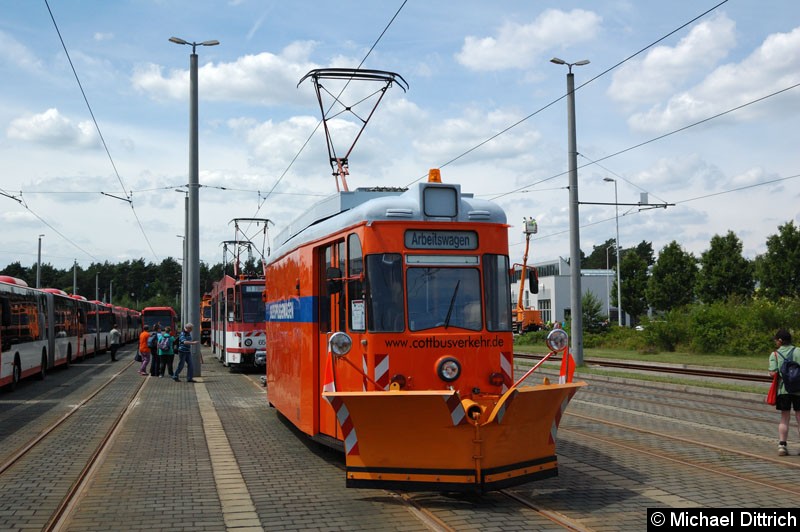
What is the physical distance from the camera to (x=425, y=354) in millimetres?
8375

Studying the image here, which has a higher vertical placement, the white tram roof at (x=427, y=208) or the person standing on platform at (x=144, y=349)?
the white tram roof at (x=427, y=208)

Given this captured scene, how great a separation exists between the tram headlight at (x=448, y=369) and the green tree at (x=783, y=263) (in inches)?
1563

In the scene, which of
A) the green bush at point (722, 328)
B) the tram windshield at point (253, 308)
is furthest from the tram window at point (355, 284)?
the green bush at point (722, 328)

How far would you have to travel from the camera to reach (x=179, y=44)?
2606 cm

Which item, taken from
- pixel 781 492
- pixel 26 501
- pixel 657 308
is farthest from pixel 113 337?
pixel 657 308

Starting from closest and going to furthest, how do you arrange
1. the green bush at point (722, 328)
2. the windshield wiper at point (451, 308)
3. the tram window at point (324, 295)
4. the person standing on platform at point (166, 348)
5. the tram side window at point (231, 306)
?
the windshield wiper at point (451, 308) → the tram window at point (324, 295) → the person standing on platform at point (166, 348) → the tram side window at point (231, 306) → the green bush at point (722, 328)

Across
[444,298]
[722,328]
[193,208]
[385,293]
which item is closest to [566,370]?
[444,298]

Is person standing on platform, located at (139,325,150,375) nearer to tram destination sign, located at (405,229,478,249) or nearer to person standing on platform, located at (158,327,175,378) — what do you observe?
person standing on platform, located at (158,327,175,378)

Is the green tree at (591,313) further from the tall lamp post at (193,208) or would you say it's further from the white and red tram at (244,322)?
the tall lamp post at (193,208)

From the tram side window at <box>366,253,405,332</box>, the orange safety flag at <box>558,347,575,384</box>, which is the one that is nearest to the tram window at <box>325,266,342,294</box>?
the tram side window at <box>366,253,405,332</box>

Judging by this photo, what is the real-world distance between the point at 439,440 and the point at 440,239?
88.4 inches

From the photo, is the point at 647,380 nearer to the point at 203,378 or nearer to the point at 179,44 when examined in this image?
the point at 203,378

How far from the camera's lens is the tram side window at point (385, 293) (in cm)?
838

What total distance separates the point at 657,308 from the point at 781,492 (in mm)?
54103
